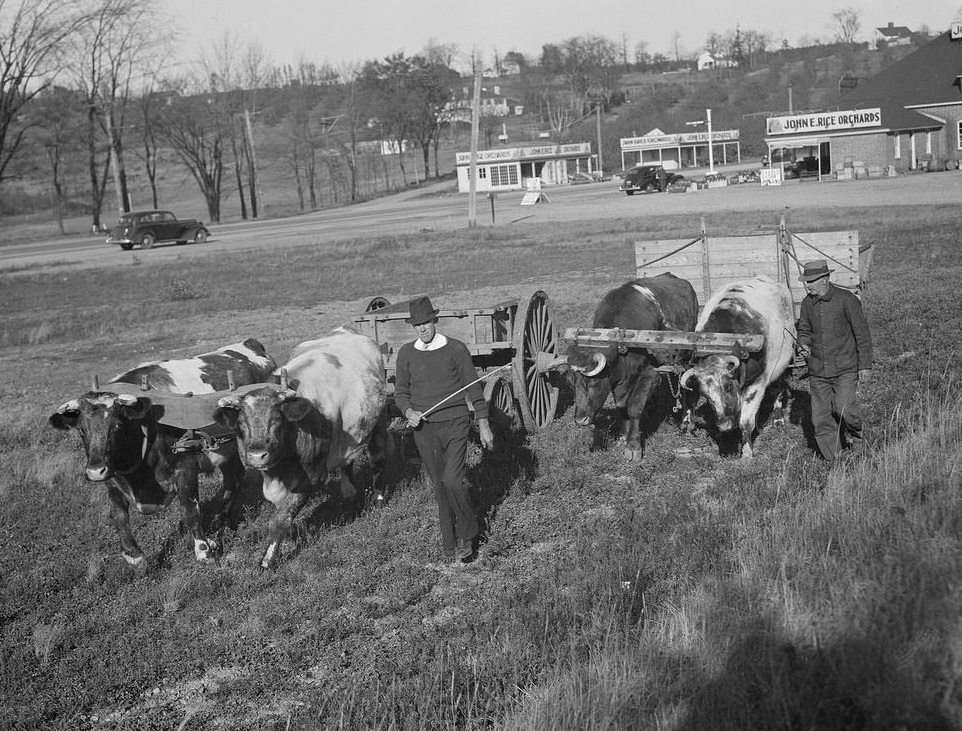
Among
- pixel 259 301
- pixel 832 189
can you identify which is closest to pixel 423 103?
pixel 832 189

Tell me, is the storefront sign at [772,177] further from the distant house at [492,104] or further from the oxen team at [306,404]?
the distant house at [492,104]

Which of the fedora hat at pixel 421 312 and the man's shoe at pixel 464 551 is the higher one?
the fedora hat at pixel 421 312

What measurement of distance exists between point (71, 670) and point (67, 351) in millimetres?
15003

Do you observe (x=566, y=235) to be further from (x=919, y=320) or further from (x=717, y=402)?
(x=717, y=402)

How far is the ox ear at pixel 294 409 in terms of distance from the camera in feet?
25.7

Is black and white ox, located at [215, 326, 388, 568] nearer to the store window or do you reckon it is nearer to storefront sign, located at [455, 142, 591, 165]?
storefront sign, located at [455, 142, 591, 165]

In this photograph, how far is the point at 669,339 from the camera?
9492 mm

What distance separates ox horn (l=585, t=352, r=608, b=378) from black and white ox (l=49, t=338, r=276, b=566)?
11.1 ft

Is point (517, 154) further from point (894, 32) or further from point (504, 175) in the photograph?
point (894, 32)

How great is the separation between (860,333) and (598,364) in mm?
2422

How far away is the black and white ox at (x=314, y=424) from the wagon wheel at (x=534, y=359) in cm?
149

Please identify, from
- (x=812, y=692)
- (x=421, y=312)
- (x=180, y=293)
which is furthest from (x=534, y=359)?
(x=180, y=293)

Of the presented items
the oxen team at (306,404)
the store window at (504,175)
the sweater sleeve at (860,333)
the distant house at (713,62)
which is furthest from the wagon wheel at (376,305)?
the distant house at (713,62)

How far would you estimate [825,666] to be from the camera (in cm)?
497
